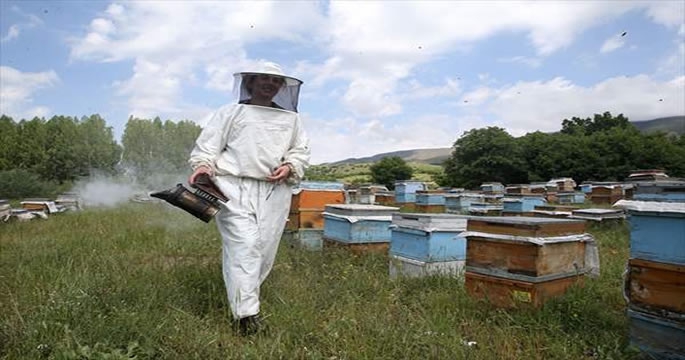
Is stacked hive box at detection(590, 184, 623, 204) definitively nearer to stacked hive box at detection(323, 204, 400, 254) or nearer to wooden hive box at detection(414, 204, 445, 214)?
wooden hive box at detection(414, 204, 445, 214)

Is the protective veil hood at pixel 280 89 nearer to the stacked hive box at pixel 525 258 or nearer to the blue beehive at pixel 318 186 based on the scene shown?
the stacked hive box at pixel 525 258

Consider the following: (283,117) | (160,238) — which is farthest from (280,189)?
(160,238)

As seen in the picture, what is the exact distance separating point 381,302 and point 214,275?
52.9 inches

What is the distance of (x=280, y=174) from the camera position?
3.18 meters

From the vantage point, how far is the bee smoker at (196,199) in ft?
9.38

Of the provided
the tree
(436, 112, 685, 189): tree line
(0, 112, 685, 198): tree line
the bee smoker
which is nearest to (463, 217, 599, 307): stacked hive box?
the bee smoker

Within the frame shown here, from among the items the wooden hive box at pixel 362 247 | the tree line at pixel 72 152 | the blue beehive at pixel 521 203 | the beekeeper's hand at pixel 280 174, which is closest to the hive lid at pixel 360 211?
the wooden hive box at pixel 362 247

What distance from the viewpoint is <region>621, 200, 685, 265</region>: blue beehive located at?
234 cm

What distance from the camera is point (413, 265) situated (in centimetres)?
429

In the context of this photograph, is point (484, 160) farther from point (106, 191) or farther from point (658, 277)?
point (658, 277)

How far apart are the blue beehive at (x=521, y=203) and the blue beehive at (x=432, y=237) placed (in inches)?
265

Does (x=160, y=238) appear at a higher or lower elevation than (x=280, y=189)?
lower

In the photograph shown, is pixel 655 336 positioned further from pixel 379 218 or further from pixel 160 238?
pixel 160 238

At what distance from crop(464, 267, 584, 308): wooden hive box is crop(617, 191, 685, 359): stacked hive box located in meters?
0.61
